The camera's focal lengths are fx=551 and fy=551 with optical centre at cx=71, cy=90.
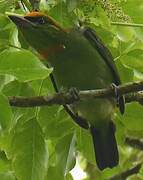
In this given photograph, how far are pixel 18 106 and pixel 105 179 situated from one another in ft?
2.85

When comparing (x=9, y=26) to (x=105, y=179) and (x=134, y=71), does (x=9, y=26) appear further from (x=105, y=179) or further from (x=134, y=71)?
(x=105, y=179)

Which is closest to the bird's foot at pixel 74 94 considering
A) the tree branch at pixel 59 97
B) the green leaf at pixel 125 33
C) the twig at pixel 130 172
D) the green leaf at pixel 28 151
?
the tree branch at pixel 59 97

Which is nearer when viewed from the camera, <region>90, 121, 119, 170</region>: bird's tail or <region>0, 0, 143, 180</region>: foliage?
<region>0, 0, 143, 180</region>: foliage

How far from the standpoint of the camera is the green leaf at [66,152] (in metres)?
2.28

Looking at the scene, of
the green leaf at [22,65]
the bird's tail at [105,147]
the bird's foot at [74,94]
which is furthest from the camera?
the bird's tail at [105,147]

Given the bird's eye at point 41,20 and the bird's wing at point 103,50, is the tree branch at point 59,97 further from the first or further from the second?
the bird's eye at point 41,20

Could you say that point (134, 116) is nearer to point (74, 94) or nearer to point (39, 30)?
point (74, 94)

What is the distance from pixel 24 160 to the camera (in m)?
2.19

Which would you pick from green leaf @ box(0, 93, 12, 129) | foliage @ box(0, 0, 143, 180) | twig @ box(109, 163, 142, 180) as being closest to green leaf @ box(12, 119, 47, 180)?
foliage @ box(0, 0, 143, 180)

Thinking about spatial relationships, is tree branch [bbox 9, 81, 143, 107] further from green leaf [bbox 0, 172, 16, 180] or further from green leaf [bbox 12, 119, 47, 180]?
green leaf [bbox 0, 172, 16, 180]

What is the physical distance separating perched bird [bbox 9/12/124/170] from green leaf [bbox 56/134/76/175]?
92 mm

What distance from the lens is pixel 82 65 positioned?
2525mm

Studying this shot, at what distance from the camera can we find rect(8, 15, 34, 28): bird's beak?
86.6 inches

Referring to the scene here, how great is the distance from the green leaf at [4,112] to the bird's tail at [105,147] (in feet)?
2.71
